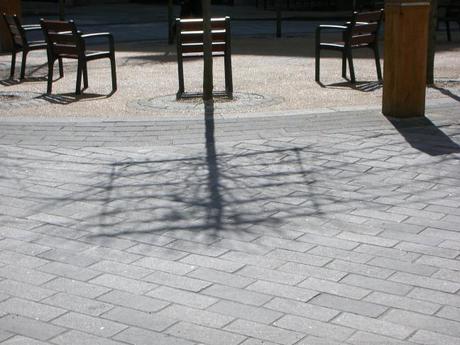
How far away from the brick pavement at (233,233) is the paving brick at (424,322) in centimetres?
1

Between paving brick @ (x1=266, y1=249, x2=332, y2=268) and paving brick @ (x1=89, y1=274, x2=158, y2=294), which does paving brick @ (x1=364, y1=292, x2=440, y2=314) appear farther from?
paving brick @ (x1=89, y1=274, x2=158, y2=294)

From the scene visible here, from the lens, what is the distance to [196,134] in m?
9.01

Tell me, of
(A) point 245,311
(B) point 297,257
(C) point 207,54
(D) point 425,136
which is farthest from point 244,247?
(C) point 207,54

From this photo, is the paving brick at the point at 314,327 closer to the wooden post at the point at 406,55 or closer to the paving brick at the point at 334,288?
the paving brick at the point at 334,288

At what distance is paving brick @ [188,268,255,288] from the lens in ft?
17.0

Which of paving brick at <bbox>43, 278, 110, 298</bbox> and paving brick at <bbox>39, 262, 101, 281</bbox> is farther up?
paving brick at <bbox>43, 278, 110, 298</bbox>

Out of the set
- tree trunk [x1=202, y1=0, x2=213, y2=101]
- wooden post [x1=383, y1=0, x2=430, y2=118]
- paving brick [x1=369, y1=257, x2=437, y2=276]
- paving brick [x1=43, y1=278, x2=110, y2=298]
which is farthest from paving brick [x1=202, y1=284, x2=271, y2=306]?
tree trunk [x1=202, y1=0, x2=213, y2=101]

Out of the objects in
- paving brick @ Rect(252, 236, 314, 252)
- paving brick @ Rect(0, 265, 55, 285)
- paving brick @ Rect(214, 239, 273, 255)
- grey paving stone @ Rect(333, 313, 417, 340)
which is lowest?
paving brick @ Rect(0, 265, 55, 285)

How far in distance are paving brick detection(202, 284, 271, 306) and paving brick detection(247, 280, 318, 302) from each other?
0.06 m

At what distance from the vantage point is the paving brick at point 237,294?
493cm

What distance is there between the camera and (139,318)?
4.71 metres

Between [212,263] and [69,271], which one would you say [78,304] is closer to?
[69,271]

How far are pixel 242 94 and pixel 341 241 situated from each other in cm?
577

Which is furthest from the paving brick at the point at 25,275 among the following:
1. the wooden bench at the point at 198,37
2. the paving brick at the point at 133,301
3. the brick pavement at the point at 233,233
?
the wooden bench at the point at 198,37
